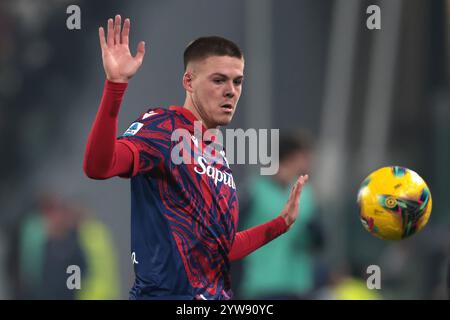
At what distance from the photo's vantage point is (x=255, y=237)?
231 inches

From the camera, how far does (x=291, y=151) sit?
350 inches

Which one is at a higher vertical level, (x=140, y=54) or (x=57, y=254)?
(x=140, y=54)

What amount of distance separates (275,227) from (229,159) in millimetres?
519

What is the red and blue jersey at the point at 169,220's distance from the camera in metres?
4.95

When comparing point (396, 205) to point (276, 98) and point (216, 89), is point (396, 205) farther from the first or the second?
point (276, 98)

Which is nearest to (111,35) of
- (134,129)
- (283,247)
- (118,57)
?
(118,57)

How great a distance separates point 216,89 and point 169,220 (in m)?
0.86

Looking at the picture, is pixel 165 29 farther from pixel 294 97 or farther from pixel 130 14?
pixel 294 97

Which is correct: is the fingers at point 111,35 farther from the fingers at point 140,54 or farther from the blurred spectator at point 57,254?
the blurred spectator at point 57,254

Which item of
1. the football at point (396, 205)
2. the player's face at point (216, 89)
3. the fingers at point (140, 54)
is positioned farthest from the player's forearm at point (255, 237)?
the fingers at point (140, 54)

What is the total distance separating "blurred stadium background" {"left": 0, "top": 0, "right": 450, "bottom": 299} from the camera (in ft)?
42.4

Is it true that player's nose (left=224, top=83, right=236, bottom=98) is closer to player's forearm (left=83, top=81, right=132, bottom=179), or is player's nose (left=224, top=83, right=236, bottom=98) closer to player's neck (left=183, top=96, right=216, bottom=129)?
player's neck (left=183, top=96, right=216, bottom=129)

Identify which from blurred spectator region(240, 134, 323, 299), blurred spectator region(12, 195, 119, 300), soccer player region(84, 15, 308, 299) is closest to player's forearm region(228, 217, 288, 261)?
soccer player region(84, 15, 308, 299)

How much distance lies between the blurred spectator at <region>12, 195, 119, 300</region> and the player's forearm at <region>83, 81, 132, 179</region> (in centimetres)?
621
